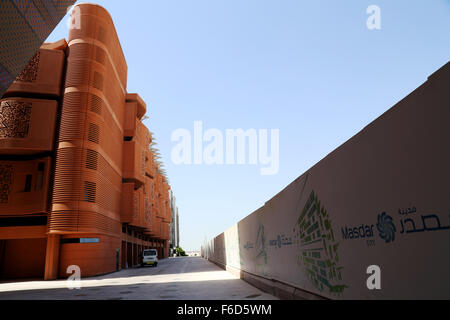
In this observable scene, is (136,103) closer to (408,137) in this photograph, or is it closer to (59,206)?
(59,206)

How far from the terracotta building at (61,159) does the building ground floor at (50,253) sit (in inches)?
3.1

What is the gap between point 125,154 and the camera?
120 feet

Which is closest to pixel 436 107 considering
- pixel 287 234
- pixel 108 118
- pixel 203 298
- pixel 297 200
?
pixel 297 200

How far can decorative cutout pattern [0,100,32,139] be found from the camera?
82.5 feet

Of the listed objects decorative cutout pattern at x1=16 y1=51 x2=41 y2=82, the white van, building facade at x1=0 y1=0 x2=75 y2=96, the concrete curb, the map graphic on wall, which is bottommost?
the white van

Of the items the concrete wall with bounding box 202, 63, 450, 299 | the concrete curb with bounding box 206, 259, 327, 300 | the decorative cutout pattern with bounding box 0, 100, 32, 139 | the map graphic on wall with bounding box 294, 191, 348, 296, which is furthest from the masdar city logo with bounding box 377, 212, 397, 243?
the decorative cutout pattern with bounding box 0, 100, 32, 139

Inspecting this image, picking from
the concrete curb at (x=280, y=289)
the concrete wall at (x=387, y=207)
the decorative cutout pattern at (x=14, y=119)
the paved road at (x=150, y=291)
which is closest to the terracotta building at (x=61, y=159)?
the decorative cutout pattern at (x=14, y=119)

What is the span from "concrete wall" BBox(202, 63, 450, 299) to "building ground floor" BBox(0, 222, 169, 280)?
2213 cm

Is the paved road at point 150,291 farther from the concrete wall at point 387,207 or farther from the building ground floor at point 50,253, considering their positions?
the building ground floor at point 50,253

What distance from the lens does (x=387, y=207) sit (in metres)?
4.93

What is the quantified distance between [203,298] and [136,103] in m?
31.1

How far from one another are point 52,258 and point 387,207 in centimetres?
2671

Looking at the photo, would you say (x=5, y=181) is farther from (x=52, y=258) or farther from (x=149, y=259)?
(x=149, y=259)

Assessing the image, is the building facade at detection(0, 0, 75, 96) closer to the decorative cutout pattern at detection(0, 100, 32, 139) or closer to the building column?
the decorative cutout pattern at detection(0, 100, 32, 139)
